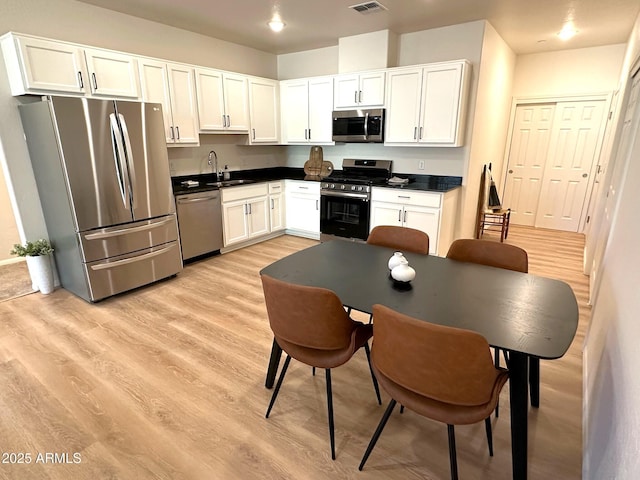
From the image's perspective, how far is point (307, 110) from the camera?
5.01m

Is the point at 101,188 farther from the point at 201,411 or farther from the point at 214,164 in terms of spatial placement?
the point at 201,411

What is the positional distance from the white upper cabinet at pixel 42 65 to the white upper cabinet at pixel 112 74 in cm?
9

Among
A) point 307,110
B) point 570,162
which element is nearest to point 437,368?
point 307,110

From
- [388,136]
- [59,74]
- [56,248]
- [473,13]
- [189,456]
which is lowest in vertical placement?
[189,456]

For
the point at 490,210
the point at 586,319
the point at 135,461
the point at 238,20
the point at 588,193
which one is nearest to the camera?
the point at 135,461

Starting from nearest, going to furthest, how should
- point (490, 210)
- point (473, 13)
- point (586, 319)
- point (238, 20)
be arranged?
point (586, 319) < point (473, 13) < point (238, 20) < point (490, 210)

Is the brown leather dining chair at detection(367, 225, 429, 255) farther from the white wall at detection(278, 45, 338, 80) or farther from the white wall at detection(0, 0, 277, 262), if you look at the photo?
the white wall at detection(278, 45, 338, 80)

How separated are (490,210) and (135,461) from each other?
4.97 metres

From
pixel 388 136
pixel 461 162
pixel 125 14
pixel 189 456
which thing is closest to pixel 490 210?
pixel 461 162

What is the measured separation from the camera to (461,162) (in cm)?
428

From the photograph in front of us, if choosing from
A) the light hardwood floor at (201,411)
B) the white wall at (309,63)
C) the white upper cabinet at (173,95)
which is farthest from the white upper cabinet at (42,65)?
the white wall at (309,63)

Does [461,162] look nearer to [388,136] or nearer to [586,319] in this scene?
[388,136]

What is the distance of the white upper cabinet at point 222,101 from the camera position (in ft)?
13.7

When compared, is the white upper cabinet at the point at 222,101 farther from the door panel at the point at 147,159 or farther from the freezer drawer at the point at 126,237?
the freezer drawer at the point at 126,237
